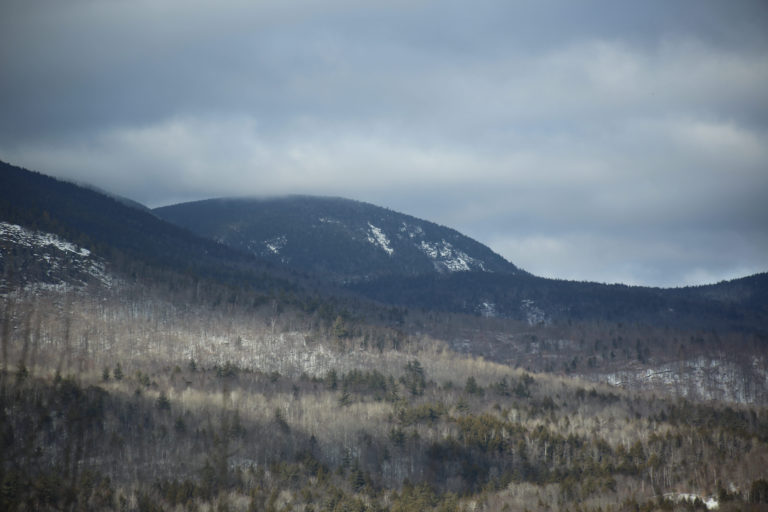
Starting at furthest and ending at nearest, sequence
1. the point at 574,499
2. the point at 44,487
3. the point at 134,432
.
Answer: the point at 134,432 → the point at 574,499 → the point at 44,487

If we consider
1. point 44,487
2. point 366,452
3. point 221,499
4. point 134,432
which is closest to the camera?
point 44,487

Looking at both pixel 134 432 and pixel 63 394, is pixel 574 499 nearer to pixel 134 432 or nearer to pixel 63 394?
pixel 134 432

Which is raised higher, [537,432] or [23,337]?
[23,337]

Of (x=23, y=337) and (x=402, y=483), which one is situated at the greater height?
(x=23, y=337)

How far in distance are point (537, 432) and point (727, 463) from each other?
42079 millimetres

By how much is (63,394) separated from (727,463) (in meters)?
138

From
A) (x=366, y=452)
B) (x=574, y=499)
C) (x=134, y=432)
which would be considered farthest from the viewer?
(x=366, y=452)

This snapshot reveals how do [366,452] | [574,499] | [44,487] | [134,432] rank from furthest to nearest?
[366,452], [134,432], [574,499], [44,487]

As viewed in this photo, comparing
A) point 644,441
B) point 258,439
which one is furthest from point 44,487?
point 644,441

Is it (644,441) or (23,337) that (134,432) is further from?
(644,441)

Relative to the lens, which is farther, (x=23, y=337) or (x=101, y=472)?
(x=23, y=337)

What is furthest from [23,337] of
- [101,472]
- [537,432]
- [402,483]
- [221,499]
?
[537,432]

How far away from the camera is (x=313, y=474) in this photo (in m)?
172

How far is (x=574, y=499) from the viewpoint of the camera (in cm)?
16225
